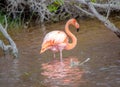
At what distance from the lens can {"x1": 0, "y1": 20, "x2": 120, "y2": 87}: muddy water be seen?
7.54 m

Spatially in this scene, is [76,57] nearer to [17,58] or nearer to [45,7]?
[17,58]

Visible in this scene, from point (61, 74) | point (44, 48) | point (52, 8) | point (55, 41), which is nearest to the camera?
point (61, 74)

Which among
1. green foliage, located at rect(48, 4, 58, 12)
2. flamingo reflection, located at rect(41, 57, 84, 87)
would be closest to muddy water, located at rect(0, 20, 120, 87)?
flamingo reflection, located at rect(41, 57, 84, 87)

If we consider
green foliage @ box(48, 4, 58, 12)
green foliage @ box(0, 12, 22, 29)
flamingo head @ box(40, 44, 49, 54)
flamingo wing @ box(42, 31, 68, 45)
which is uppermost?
green foliage @ box(48, 4, 58, 12)

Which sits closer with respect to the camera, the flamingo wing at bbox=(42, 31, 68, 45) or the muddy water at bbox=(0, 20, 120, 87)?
the muddy water at bbox=(0, 20, 120, 87)

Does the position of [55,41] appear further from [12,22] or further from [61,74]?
[12,22]

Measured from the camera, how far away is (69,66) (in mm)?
8641

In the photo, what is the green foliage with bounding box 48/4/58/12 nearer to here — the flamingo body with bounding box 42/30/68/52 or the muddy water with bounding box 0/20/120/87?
the muddy water with bounding box 0/20/120/87

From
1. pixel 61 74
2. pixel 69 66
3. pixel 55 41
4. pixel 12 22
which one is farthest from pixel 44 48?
pixel 12 22

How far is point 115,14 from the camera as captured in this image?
15039mm

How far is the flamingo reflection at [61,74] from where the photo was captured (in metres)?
7.45

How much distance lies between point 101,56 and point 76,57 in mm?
535

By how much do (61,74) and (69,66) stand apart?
65 cm

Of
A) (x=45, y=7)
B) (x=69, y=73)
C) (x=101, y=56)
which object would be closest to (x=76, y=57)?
(x=101, y=56)
